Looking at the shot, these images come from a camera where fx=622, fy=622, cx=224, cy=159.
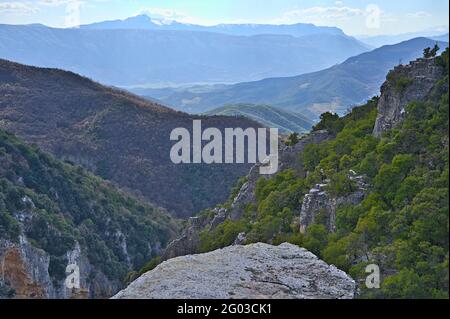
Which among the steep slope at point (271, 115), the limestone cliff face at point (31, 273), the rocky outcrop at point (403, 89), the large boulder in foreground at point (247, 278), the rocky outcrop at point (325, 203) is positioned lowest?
the limestone cliff face at point (31, 273)

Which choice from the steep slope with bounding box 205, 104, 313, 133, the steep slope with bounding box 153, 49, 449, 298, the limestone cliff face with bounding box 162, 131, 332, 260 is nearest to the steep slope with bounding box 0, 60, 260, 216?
the limestone cliff face with bounding box 162, 131, 332, 260

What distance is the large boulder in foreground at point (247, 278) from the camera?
1551cm

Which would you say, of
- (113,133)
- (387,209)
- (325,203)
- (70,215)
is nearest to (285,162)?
(325,203)

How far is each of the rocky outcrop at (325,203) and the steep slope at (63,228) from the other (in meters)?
17.6

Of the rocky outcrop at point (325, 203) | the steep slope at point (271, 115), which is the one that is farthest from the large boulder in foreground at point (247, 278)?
the steep slope at point (271, 115)

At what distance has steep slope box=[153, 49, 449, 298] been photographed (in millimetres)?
16469

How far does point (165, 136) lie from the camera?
2874 inches

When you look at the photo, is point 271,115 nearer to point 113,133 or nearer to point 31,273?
point 113,133

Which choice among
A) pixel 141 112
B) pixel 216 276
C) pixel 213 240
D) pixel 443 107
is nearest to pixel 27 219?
pixel 213 240

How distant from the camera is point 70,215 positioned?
4569 centimetres

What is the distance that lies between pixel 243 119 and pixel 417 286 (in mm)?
69171

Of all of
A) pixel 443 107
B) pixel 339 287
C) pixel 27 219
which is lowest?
pixel 27 219

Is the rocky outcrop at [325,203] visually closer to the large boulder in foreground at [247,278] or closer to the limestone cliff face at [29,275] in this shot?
the large boulder in foreground at [247,278]
